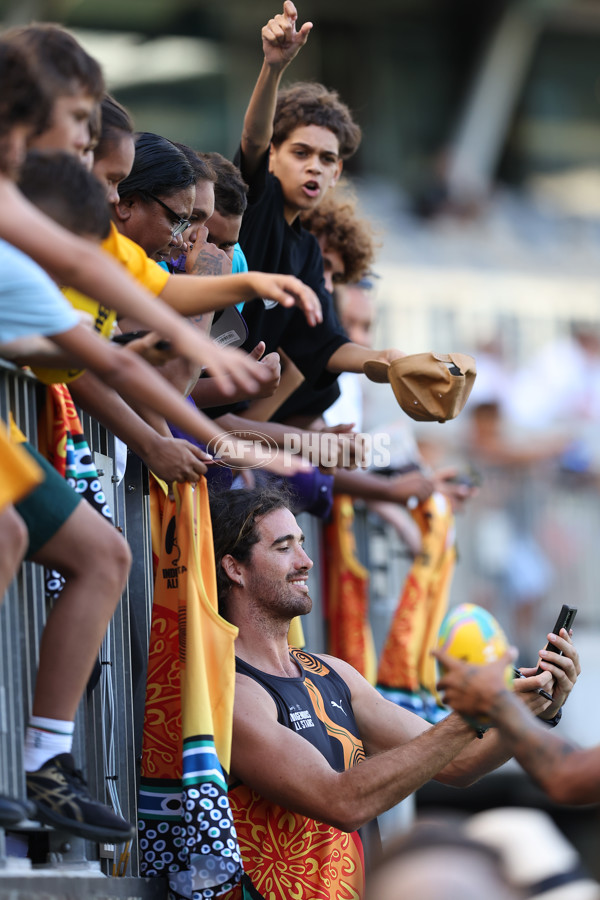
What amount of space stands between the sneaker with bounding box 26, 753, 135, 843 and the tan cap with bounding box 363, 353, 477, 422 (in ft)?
5.61

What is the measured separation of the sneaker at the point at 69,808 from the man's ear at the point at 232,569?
1.51 meters

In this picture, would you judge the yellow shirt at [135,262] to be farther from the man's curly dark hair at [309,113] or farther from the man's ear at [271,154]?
the man's curly dark hair at [309,113]

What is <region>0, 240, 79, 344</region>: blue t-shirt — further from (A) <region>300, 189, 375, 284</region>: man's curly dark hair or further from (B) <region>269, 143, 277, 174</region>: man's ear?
(A) <region>300, 189, 375, 284</region>: man's curly dark hair

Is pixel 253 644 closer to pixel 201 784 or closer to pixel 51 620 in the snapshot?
pixel 201 784

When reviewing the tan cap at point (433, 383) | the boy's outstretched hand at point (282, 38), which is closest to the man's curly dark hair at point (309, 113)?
the boy's outstretched hand at point (282, 38)

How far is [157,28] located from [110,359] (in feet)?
55.2

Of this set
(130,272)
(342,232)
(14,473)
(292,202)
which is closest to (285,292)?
(130,272)

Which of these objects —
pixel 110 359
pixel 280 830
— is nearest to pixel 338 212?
pixel 280 830

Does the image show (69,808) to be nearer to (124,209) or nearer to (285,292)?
(285,292)

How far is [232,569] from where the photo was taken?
4973mm

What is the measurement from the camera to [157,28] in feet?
62.7

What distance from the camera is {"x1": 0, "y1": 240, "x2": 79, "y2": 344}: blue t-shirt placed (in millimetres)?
3096

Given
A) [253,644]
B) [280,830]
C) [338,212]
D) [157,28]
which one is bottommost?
[280,830]

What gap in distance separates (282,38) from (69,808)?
8.79 ft
